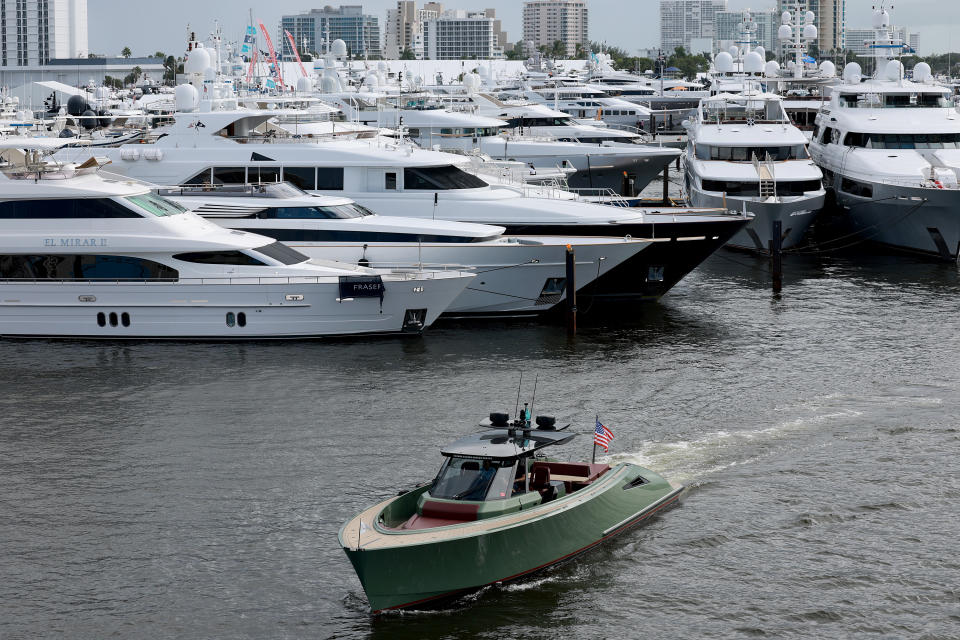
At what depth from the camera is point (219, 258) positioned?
29.2m

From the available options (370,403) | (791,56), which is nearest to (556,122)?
(370,403)

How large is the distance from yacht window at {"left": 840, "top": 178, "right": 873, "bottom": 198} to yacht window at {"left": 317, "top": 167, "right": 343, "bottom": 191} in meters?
19.0

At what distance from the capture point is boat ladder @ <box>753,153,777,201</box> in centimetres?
4191

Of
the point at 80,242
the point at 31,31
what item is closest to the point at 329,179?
the point at 80,242

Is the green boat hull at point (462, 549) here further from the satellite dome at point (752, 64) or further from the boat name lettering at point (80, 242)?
the satellite dome at point (752, 64)

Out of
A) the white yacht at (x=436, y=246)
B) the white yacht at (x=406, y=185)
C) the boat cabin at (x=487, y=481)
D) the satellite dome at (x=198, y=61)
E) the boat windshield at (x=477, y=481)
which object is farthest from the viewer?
the satellite dome at (x=198, y=61)

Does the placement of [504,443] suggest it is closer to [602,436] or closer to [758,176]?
[602,436]

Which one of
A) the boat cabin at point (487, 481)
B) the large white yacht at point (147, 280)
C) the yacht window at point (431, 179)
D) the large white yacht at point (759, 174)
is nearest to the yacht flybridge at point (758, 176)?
the large white yacht at point (759, 174)

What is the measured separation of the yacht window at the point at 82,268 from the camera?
95.8 feet

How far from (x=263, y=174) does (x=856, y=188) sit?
2149cm

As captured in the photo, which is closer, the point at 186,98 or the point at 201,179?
the point at 201,179

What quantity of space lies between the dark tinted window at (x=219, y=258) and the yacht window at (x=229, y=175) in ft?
18.8

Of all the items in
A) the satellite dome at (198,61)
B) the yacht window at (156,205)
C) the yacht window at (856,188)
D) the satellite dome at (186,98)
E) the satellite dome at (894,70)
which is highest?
the satellite dome at (894,70)

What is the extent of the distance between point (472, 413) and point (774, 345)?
8985 mm
